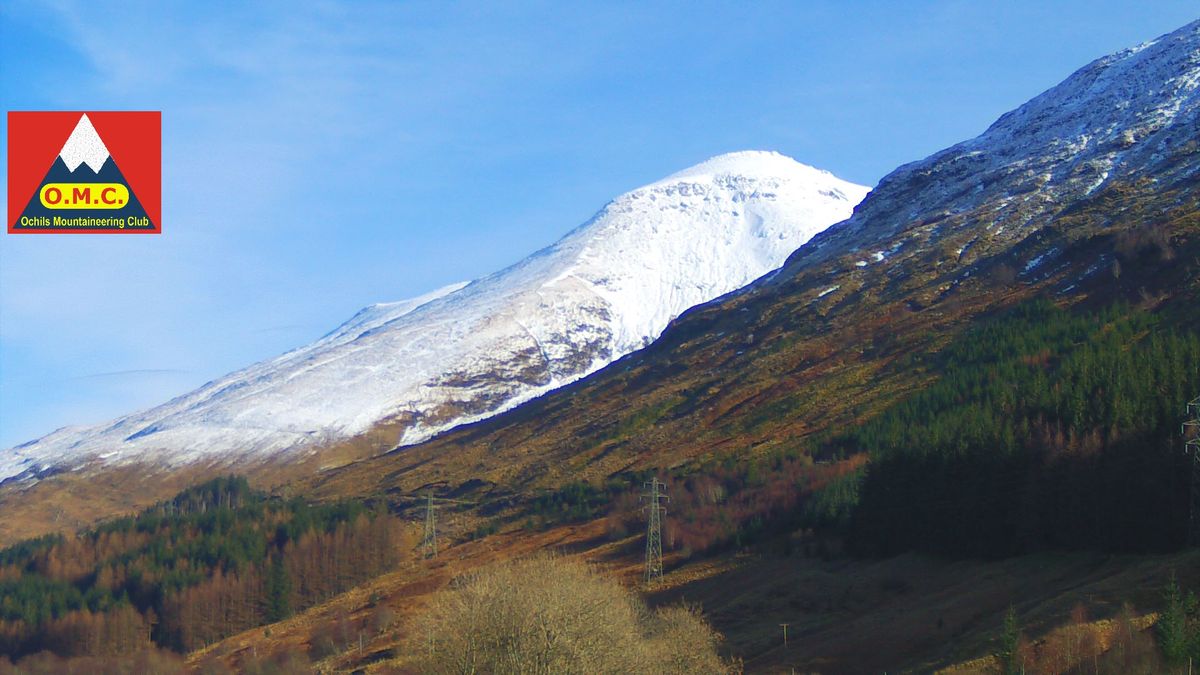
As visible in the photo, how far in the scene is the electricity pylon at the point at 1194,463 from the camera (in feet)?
171

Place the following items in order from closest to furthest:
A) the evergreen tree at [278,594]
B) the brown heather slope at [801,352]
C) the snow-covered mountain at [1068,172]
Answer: the evergreen tree at [278,594] → the brown heather slope at [801,352] → the snow-covered mountain at [1068,172]

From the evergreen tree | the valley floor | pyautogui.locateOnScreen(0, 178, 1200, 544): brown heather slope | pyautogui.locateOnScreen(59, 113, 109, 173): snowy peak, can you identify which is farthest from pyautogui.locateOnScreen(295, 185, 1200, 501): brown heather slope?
pyautogui.locateOnScreen(59, 113, 109, 173): snowy peak

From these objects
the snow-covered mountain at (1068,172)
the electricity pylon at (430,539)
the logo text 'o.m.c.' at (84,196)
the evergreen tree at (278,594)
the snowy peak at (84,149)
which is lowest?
the evergreen tree at (278,594)

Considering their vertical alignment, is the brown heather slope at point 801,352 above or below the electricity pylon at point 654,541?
above

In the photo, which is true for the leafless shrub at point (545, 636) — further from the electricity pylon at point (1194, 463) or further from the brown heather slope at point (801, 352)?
the brown heather slope at point (801, 352)

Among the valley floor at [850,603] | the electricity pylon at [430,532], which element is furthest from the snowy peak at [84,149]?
the electricity pylon at [430,532]

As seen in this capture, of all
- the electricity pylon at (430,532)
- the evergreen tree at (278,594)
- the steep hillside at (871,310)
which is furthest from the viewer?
the steep hillside at (871,310)

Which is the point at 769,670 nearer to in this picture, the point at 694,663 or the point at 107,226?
the point at 694,663

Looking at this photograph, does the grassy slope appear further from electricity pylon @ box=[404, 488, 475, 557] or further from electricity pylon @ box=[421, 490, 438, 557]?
electricity pylon @ box=[421, 490, 438, 557]

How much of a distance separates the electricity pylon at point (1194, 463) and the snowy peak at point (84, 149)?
48225mm

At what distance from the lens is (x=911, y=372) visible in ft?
419

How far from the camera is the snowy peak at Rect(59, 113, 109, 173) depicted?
160 feet

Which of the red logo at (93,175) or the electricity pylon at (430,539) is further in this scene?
the electricity pylon at (430,539)

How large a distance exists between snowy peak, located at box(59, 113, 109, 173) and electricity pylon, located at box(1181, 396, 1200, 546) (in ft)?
158
